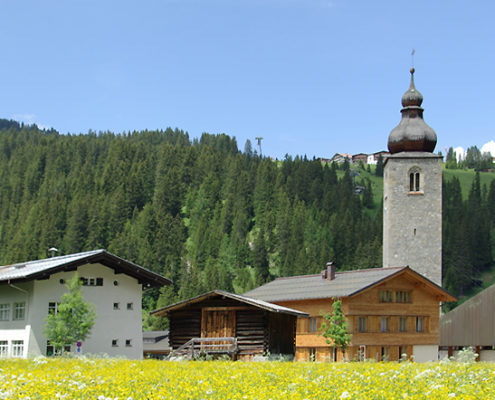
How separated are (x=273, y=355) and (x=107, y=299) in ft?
33.1

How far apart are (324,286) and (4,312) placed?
2418 centimetres

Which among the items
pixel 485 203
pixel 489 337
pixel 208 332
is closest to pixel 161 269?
pixel 485 203

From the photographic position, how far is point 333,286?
188 ft

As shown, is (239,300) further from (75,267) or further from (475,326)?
(475,326)

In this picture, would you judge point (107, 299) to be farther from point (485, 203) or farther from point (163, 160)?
point (485, 203)

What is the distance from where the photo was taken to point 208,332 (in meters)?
43.3

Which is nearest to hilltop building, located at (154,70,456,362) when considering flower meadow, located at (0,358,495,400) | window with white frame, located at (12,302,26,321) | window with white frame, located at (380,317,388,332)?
window with white frame, located at (380,317,388,332)

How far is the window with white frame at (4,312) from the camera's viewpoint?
142 feet

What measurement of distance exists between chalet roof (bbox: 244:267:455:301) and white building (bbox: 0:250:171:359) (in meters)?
14.2

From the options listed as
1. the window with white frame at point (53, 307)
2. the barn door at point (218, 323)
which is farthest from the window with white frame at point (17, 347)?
the barn door at point (218, 323)

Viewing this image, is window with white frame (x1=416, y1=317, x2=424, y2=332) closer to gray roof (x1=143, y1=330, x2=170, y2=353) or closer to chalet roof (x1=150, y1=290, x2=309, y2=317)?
chalet roof (x1=150, y1=290, x2=309, y2=317)

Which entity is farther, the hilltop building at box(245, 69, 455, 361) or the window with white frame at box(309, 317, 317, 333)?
the window with white frame at box(309, 317, 317, 333)

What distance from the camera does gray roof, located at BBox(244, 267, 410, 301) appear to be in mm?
54672

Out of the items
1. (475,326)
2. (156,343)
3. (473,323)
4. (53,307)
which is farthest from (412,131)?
(53,307)
